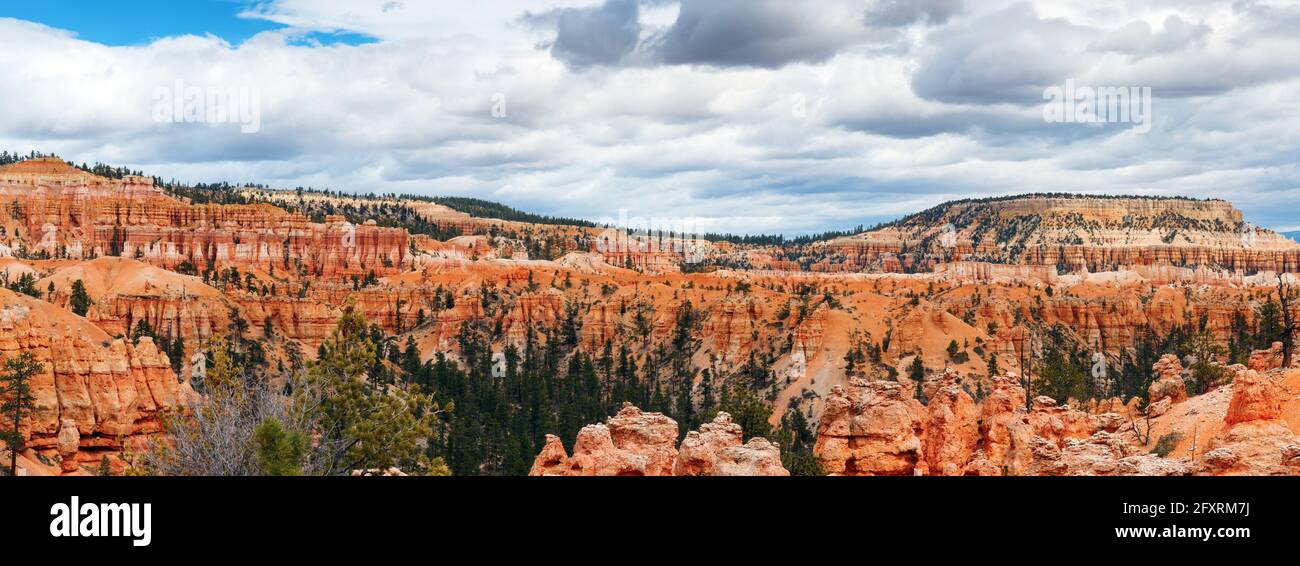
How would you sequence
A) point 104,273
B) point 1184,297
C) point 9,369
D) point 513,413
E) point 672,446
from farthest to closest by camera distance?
point 1184,297, point 104,273, point 513,413, point 9,369, point 672,446

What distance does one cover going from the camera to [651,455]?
31.9m

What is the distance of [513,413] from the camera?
333 feet

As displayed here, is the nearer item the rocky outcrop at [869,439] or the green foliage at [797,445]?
the rocky outcrop at [869,439]

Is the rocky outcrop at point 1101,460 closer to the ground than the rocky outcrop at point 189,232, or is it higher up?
closer to the ground

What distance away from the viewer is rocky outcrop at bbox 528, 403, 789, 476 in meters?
28.8

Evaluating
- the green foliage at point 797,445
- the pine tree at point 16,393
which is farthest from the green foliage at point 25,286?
the green foliage at point 797,445

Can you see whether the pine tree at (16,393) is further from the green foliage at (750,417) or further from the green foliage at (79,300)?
the green foliage at (79,300)

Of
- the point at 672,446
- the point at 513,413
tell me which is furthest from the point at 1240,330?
the point at 672,446

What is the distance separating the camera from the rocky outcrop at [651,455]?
2880 centimetres

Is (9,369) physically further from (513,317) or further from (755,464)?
(513,317)
